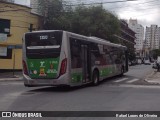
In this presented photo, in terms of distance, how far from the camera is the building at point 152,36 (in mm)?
171125

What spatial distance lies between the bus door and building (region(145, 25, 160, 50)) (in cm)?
15249

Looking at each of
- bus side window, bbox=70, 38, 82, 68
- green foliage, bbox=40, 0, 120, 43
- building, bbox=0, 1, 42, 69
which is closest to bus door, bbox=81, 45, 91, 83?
bus side window, bbox=70, 38, 82, 68

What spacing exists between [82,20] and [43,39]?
30615mm

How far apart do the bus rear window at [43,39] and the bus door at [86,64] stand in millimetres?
2506

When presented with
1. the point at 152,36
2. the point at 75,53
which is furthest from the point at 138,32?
the point at 75,53

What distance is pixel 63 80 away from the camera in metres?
17.3

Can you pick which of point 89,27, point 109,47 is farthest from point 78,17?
point 109,47

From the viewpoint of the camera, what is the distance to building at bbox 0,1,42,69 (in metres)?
35.2

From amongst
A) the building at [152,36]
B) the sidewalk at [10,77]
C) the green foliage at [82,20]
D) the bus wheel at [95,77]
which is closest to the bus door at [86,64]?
the bus wheel at [95,77]

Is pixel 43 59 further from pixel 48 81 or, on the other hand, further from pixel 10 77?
pixel 10 77

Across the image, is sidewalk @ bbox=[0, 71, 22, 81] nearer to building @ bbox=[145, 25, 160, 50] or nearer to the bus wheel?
the bus wheel

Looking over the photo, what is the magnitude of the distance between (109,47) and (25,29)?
14834 millimetres

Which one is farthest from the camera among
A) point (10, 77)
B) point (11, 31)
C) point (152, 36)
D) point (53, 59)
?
point (152, 36)

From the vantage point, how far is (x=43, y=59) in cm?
1773
